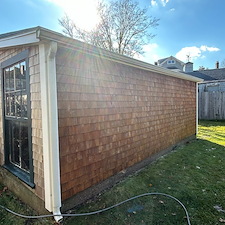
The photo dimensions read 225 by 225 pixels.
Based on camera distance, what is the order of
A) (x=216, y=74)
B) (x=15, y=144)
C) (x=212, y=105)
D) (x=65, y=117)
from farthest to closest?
(x=216, y=74) < (x=212, y=105) < (x=15, y=144) < (x=65, y=117)

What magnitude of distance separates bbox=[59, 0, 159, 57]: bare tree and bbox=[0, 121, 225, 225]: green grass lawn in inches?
491

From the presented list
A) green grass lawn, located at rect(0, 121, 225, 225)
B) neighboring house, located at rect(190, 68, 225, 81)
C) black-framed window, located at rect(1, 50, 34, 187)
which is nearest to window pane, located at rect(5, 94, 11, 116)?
black-framed window, located at rect(1, 50, 34, 187)

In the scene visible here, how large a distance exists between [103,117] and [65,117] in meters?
0.89

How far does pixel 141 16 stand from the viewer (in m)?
14.4

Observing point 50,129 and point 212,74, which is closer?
point 50,129

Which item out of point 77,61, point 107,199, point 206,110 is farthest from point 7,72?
point 206,110

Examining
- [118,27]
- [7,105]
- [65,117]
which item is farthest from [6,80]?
[118,27]

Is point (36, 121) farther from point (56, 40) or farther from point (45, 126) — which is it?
point (56, 40)

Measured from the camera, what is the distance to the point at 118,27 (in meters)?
14.9

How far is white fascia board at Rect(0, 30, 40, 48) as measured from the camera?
2287mm

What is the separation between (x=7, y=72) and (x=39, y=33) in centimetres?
174

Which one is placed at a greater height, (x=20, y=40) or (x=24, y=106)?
(x=20, y=40)

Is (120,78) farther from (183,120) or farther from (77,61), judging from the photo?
(183,120)

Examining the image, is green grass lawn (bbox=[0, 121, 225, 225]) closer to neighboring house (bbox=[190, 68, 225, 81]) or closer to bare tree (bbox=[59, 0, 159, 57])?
bare tree (bbox=[59, 0, 159, 57])
